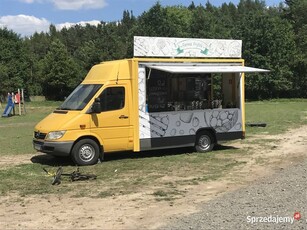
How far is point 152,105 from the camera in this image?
13523mm

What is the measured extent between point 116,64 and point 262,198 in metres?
6.68

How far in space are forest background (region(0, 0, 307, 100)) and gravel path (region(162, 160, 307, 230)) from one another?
46.3 m

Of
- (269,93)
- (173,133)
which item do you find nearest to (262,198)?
(173,133)

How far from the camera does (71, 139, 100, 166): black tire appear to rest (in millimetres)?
11984

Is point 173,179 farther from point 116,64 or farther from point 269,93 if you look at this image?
point 269,93

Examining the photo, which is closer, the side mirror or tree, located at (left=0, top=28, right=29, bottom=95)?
the side mirror

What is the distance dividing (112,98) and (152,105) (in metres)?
1.44

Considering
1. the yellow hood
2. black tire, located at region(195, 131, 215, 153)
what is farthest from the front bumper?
black tire, located at region(195, 131, 215, 153)

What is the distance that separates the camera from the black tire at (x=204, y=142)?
14172mm

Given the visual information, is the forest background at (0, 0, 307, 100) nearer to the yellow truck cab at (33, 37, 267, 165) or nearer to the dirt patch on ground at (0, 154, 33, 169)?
the yellow truck cab at (33, 37, 267, 165)

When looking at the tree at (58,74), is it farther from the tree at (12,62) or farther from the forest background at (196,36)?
the tree at (12,62)

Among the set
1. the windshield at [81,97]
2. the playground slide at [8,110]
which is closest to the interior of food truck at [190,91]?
the windshield at [81,97]

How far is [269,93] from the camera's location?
5519 cm

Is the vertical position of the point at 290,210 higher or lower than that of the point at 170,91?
lower
